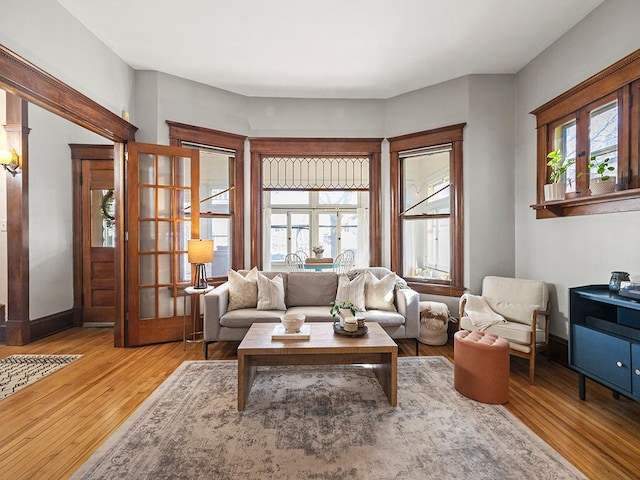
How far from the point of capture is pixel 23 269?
4.04 meters

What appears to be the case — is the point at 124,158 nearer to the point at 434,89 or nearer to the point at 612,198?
the point at 434,89

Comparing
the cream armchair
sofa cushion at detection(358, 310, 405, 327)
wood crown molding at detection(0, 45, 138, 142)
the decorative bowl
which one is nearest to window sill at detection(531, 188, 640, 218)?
the cream armchair

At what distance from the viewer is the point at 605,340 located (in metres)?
2.36

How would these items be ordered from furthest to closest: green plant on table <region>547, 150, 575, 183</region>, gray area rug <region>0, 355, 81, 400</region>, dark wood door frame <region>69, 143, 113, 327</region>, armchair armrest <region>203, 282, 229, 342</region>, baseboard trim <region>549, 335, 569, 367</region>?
dark wood door frame <region>69, 143, 113, 327</region> < armchair armrest <region>203, 282, 229, 342</region> < baseboard trim <region>549, 335, 569, 367</region> < green plant on table <region>547, 150, 575, 183</region> < gray area rug <region>0, 355, 81, 400</region>

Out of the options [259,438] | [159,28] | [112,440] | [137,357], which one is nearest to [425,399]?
[259,438]

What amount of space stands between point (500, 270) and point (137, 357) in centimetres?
426

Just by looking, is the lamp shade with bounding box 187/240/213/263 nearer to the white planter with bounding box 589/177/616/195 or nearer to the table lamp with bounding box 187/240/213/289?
the table lamp with bounding box 187/240/213/289

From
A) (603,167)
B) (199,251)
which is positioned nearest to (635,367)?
(603,167)

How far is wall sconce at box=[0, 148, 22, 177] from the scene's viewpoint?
152 inches

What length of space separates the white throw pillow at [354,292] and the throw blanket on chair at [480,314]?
1092 millimetres

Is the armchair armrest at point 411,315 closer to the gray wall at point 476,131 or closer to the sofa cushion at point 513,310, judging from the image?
the sofa cushion at point 513,310

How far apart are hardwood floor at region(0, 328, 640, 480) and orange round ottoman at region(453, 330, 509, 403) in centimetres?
15

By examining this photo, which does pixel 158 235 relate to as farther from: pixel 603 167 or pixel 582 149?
pixel 582 149

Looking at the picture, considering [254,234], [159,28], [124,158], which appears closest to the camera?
[159,28]
